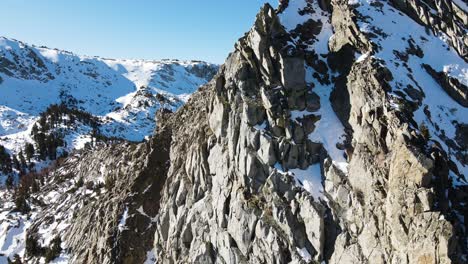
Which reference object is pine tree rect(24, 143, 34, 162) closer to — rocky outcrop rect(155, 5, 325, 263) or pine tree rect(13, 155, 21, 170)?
pine tree rect(13, 155, 21, 170)

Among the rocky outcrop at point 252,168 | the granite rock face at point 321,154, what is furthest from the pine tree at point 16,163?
the rocky outcrop at point 252,168

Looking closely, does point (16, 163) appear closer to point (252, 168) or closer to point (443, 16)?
point (252, 168)

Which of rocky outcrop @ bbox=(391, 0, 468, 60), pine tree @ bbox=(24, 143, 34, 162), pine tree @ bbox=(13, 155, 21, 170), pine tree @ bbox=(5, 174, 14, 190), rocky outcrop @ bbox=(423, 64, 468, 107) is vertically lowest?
pine tree @ bbox=(5, 174, 14, 190)

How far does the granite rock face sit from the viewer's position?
34.4 m

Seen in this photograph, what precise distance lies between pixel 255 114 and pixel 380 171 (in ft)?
63.1

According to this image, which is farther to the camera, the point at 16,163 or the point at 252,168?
the point at 16,163

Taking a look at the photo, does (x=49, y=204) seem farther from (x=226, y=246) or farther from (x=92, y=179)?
(x=226, y=246)

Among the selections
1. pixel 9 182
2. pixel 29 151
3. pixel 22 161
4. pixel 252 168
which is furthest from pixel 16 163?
pixel 252 168

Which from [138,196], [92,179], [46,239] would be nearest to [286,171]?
[138,196]

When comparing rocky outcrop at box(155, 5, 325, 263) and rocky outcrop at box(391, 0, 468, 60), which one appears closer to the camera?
rocky outcrop at box(155, 5, 325, 263)

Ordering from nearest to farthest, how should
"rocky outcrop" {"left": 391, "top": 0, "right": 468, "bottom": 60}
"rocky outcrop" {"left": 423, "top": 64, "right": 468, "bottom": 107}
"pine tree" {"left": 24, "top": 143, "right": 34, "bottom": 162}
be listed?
"rocky outcrop" {"left": 423, "top": 64, "right": 468, "bottom": 107} → "rocky outcrop" {"left": 391, "top": 0, "right": 468, "bottom": 60} → "pine tree" {"left": 24, "top": 143, "right": 34, "bottom": 162}

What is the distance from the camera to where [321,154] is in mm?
47312

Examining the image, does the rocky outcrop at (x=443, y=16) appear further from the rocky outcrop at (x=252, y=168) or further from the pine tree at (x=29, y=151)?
the pine tree at (x=29, y=151)

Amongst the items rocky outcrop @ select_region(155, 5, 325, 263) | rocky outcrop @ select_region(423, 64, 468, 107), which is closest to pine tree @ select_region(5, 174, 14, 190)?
rocky outcrop @ select_region(155, 5, 325, 263)
